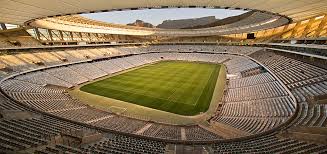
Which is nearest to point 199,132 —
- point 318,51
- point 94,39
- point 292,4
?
point 292,4

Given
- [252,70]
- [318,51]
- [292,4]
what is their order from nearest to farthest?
[292,4], [318,51], [252,70]

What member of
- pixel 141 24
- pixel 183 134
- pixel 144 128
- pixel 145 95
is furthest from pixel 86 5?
pixel 141 24

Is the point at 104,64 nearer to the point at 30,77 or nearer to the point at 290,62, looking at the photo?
the point at 30,77

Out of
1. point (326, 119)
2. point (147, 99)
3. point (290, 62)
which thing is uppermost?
point (326, 119)

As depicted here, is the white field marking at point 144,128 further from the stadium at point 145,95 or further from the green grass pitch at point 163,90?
the green grass pitch at point 163,90

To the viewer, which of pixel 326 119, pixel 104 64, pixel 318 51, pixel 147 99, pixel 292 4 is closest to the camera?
pixel 326 119

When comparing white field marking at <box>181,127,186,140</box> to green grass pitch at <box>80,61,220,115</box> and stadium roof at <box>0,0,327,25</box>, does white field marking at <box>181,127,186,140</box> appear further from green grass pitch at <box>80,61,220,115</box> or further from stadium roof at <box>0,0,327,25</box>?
stadium roof at <box>0,0,327,25</box>
